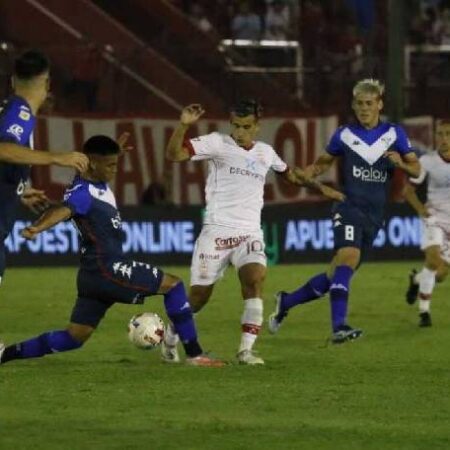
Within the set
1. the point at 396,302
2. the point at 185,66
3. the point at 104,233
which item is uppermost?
the point at 185,66

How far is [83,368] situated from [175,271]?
10.7m

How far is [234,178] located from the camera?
12.2 m

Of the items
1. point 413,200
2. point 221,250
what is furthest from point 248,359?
point 413,200

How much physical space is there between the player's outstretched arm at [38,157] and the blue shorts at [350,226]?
412 centimetres

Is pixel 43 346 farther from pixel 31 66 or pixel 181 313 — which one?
pixel 31 66

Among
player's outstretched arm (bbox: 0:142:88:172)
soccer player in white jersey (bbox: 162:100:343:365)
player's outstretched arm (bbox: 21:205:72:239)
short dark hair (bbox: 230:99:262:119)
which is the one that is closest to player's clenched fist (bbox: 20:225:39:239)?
player's outstretched arm (bbox: 21:205:72:239)

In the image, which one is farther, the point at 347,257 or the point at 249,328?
the point at 347,257

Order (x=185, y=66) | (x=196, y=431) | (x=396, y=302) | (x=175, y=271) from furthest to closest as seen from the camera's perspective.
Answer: (x=185, y=66)
(x=175, y=271)
(x=396, y=302)
(x=196, y=431)

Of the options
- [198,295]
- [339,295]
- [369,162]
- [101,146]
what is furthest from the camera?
[369,162]

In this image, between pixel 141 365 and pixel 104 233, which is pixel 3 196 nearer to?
pixel 104 233

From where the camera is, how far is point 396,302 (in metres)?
17.6

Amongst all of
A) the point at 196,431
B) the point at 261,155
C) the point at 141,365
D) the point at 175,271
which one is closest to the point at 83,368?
the point at 141,365

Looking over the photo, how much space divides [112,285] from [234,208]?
151 cm

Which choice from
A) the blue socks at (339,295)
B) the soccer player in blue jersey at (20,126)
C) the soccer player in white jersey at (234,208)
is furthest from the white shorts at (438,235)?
the soccer player in blue jersey at (20,126)
